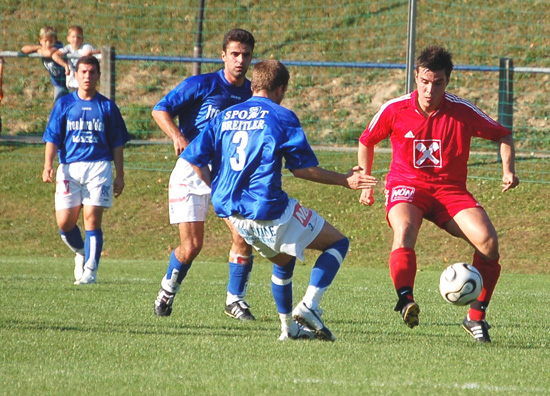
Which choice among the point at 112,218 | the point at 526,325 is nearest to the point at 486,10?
the point at 112,218

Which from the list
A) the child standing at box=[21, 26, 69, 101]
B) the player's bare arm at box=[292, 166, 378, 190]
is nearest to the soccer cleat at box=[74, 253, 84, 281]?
the player's bare arm at box=[292, 166, 378, 190]

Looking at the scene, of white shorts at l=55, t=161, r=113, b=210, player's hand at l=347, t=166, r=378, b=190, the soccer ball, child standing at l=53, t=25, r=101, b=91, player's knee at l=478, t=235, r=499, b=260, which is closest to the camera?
player's hand at l=347, t=166, r=378, b=190

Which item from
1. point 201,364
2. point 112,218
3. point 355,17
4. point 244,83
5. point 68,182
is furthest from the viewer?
point 355,17

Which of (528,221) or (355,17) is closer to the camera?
(528,221)

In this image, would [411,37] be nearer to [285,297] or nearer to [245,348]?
[285,297]

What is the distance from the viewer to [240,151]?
571cm

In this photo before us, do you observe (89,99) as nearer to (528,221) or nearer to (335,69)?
(528,221)

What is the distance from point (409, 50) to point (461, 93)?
453cm

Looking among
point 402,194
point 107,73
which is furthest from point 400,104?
point 107,73

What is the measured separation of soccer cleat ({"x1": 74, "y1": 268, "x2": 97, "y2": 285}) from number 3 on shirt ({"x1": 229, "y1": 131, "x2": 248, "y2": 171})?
4.14 meters

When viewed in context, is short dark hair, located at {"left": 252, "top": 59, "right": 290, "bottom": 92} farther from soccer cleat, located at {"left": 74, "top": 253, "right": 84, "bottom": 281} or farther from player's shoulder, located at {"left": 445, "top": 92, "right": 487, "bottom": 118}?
soccer cleat, located at {"left": 74, "top": 253, "right": 84, "bottom": 281}

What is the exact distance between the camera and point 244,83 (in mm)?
7492

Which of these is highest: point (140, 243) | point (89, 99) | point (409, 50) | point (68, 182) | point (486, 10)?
point (486, 10)

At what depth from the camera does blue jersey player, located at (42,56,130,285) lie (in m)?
9.52
